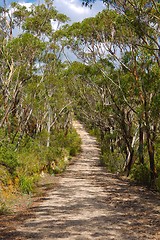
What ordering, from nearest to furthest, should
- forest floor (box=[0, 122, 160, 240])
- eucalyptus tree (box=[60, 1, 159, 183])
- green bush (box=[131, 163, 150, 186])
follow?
forest floor (box=[0, 122, 160, 240])
eucalyptus tree (box=[60, 1, 159, 183])
green bush (box=[131, 163, 150, 186])

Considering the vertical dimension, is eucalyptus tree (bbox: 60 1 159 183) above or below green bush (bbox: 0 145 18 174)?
above

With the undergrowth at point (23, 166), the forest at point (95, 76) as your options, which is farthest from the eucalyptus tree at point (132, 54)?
the undergrowth at point (23, 166)

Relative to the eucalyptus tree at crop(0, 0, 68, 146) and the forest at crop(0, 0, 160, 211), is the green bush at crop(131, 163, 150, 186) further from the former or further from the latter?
the eucalyptus tree at crop(0, 0, 68, 146)

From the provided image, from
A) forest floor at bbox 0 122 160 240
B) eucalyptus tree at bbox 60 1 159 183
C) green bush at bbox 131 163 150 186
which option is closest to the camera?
forest floor at bbox 0 122 160 240

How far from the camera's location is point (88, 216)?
10930 millimetres

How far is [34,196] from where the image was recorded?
14.9 metres

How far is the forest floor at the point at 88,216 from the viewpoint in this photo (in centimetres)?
883

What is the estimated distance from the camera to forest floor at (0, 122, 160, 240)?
8828 mm

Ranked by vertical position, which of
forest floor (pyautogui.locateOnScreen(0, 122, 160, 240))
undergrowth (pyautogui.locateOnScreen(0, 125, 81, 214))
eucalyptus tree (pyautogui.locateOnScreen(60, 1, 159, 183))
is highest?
eucalyptus tree (pyautogui.locateOnScreen(60, 1, 159, 183))

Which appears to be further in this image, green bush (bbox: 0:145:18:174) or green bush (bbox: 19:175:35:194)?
green bush (bbox: 19:175:35:194)

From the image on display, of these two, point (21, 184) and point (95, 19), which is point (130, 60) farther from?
point (21, 184)

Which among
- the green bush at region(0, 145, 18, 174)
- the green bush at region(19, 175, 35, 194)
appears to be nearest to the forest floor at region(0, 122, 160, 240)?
the green bush at region(19, 175, 35, 194)

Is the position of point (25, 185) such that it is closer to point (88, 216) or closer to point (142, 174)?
point (88, 216)

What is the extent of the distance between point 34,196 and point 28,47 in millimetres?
9397
